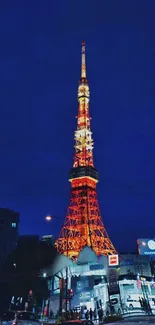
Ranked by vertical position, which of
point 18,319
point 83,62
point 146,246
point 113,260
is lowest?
point 18,319

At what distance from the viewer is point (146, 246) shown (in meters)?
58.3

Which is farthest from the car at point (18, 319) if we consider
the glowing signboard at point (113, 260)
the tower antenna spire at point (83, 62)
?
the tower antenna spire at point (83, 62)

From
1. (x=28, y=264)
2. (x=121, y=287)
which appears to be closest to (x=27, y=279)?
(x=28, y=264)

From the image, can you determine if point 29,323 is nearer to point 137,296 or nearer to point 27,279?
point 137,296

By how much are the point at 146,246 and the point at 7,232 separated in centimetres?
3084

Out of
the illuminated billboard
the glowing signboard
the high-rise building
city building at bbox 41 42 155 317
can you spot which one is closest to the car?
city building at bbox 41 42 155 317

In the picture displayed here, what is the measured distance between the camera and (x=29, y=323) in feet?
42.5

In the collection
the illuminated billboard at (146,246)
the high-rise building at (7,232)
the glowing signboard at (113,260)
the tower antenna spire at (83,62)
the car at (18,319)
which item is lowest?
the car at (18,319)

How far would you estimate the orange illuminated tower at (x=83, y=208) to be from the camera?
2470 inches

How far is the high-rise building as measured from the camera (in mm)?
70312

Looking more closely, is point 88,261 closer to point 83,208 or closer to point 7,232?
point 83,208

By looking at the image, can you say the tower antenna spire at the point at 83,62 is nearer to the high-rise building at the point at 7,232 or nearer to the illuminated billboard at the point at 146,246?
the high-rise building at the point at 7,232

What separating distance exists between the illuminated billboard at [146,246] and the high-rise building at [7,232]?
2891 centimetres

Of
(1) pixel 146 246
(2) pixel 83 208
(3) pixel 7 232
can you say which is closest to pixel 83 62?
(2) pixel 83 208
